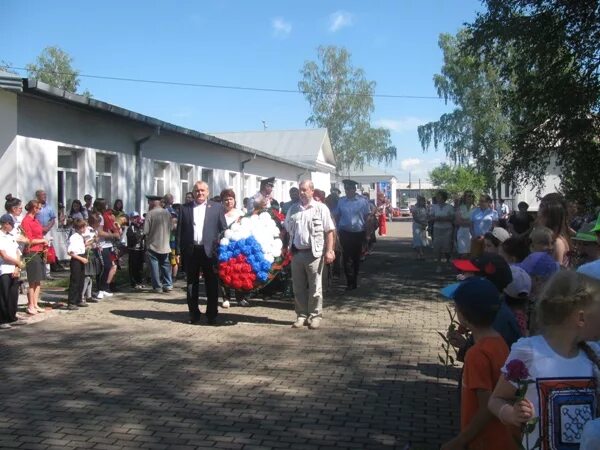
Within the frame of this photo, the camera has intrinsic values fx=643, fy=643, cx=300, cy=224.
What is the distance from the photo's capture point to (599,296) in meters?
2.59

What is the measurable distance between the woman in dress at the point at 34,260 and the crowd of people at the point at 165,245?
1 centimetres

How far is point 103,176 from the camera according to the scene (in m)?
17.8

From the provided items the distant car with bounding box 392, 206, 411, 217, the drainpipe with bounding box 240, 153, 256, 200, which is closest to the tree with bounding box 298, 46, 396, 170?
the distant car with bounding box 392, 206, 411, 217

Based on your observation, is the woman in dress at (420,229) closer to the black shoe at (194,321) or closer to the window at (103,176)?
the window at (103,176)

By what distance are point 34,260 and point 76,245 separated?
0.75 meters

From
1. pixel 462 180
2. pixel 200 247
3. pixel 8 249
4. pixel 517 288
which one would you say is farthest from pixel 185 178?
pixel 462 180

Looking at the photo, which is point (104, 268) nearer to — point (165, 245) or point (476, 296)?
point (165, 245)

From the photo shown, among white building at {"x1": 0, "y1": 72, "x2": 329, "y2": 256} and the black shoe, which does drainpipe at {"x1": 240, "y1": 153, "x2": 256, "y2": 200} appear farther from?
the black shoe

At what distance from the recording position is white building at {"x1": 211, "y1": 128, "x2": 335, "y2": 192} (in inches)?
1914

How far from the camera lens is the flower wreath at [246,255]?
8539mm

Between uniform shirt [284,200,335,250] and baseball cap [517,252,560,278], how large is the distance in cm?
373

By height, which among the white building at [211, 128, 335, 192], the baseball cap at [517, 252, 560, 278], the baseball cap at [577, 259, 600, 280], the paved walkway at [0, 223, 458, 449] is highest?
the white building at [211, 128, 335, 192]

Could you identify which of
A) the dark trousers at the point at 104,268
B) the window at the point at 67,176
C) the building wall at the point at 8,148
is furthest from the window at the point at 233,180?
the dark trousers at the point at 104,268

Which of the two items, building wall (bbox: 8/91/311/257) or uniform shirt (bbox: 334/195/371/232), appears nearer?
uniform shirt (bbox: 334/195/371/232)
